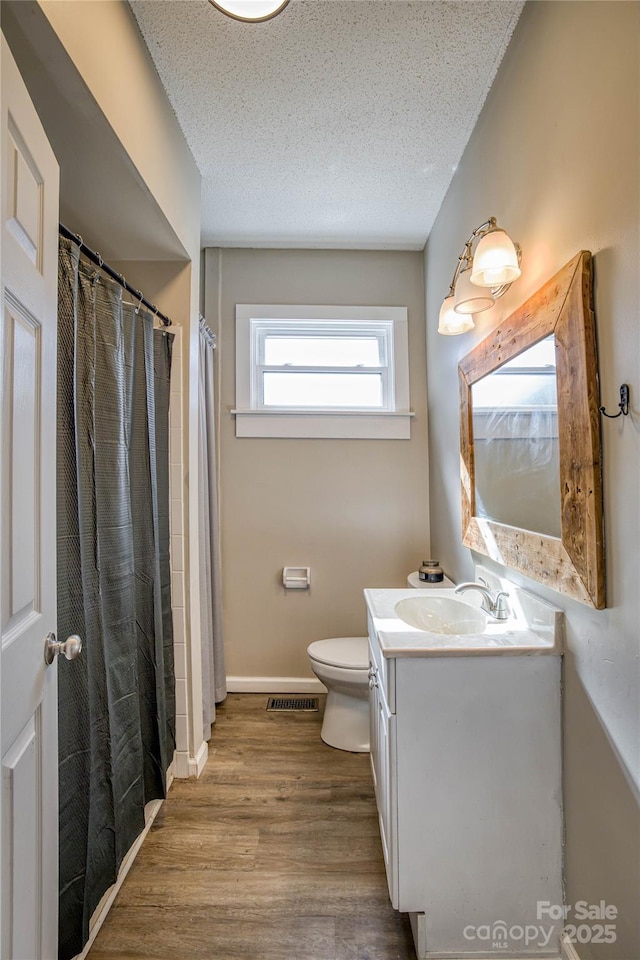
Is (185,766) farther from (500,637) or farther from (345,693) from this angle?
(500,637)

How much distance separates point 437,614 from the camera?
67.7 inches

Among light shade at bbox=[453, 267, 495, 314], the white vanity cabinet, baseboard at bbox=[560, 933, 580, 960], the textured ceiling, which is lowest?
baseboard at bbox=[560, 933, 580, 960]

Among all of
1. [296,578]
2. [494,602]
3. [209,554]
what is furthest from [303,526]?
[494,602]

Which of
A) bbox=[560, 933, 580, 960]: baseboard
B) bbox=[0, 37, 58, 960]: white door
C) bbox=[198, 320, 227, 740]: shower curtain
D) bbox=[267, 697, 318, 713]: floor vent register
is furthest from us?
bbox=[267, 697, 318, 713]: floor vent register

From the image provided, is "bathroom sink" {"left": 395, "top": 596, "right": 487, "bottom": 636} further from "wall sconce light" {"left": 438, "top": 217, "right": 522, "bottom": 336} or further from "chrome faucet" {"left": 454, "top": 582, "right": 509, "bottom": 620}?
"wall sconce light" {"left": 438, "top": 217, "right": 522, "bottom": 336}

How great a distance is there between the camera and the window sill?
8.70 feet

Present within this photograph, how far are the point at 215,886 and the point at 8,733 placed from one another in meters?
1.04

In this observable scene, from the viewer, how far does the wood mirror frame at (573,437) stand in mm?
1021

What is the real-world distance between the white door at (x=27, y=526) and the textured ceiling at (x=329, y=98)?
36.4 inches

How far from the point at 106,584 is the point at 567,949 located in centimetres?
153

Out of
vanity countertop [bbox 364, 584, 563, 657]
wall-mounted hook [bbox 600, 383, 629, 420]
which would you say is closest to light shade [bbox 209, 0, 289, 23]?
wall-mounted hook [bbox 600, 383, 629, 420]

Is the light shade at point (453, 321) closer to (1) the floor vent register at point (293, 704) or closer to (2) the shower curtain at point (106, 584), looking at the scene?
(2) the shower curtain at point (106, 584)

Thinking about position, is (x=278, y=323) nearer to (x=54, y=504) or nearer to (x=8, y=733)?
(x=54, y=504)

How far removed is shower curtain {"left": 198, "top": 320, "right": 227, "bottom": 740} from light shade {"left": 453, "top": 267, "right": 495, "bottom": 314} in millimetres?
1234
